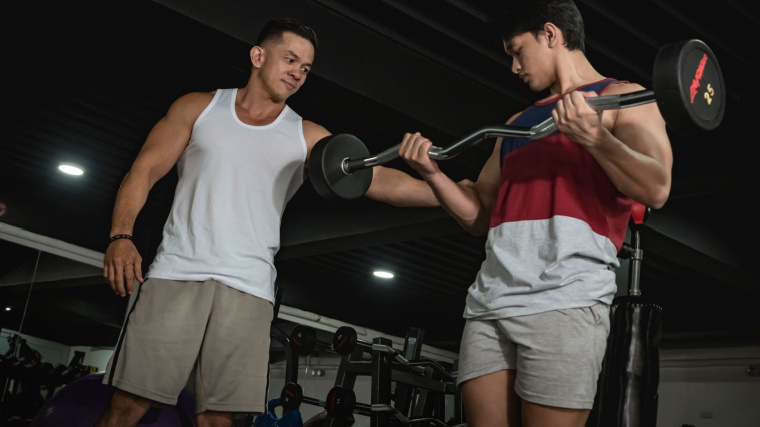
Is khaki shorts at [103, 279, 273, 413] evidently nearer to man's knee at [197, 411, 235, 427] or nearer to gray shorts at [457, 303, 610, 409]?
man's knee at [197, 411, 235, 427]

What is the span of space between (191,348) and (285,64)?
0.85m

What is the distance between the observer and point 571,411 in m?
1.23

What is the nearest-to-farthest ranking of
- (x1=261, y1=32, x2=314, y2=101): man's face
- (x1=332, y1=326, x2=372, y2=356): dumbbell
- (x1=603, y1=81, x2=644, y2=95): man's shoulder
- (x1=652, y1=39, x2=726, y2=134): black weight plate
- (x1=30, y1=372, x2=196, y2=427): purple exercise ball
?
(x1=652, y1=39, x2=726, y2=134): black weight plate
(x1=603, y1=81, x2=644, y2=95): man's shoulder
(x1=261, y1=32, x2=314, y2=101): man's face
(x1=30, y1=372, x2=196, y2=427): purple exercise ball
(x1=332, y1=326, x2=372, y2=356): dumbbell

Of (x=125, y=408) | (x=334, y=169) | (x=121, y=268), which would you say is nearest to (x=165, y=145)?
(x=121, y=268)

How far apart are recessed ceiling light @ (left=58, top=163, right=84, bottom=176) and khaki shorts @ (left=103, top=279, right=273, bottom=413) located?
4.31 metres

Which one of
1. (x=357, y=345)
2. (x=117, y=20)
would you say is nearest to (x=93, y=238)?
(x=357, y=345)

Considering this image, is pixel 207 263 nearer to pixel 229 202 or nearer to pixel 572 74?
pixel 229 202

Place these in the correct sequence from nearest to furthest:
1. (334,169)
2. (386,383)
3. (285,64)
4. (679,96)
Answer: (679,96)
(334,169)
(285,64)
(386,383)

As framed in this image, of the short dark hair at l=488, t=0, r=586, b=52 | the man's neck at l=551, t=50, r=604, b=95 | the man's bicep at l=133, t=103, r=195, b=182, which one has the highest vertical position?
the short dark hair at l=488, t=0, r=586, b=52

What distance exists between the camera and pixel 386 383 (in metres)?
4.38

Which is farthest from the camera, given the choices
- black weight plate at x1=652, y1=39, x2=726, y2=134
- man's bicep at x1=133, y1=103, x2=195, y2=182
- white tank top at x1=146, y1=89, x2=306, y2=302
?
man's bicep at x1=133, y1=103, x2=195, y2=182

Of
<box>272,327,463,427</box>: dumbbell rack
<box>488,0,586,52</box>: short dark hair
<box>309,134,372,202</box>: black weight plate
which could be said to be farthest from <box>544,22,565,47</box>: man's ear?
<box>272,327,463,427</box>: dumbbell rack

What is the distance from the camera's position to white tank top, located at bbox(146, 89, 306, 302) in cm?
176

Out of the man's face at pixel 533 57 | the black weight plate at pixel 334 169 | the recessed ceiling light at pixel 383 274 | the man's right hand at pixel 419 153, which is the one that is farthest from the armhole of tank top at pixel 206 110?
the recessed ceiling light at pixel 383 274
